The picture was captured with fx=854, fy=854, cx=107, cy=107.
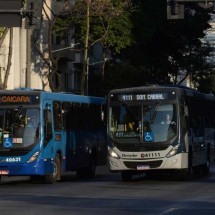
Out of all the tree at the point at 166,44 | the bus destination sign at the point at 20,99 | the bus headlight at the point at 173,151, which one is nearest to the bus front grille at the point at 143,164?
the bus headlight at the point at 173,151

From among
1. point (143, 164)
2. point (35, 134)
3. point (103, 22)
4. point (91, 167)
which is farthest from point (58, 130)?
point (103, 22)

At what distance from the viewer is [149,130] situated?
27.0 m

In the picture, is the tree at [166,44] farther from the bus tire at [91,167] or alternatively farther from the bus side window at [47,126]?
the bus side window at [47,126]

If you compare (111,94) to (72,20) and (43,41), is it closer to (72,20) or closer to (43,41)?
(72,20)

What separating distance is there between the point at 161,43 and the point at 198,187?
37.2 meters

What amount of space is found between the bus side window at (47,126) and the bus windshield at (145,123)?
1946 mm

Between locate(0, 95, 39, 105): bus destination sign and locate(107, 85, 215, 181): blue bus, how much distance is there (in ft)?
8.57

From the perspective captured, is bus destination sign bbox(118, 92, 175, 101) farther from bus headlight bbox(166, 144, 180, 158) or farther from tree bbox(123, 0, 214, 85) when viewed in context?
tree bbox(123, 0, 214, 85)

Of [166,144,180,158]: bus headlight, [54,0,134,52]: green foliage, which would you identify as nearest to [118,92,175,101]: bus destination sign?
[166,144,180,158]: bus headlight

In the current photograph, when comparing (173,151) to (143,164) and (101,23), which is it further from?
(101,23)

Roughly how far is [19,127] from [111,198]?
650cm

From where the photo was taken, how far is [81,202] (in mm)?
19656

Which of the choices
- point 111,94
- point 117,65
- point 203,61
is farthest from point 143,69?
point 111,94

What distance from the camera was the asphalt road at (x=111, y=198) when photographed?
17.7 metres
